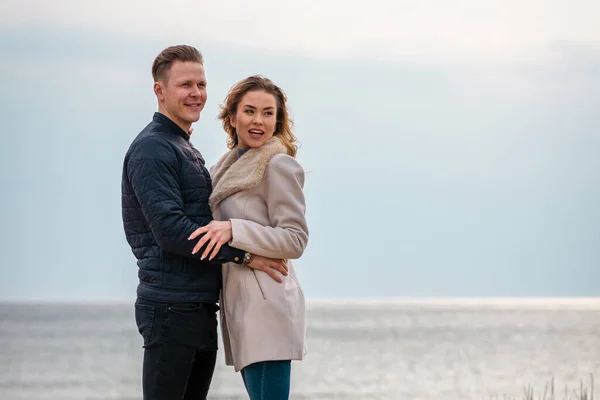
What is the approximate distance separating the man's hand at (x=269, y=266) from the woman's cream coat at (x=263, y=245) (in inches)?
0.9

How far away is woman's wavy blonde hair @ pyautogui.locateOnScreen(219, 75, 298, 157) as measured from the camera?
13.3 ft

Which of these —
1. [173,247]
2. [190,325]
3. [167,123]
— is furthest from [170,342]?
[167,123]

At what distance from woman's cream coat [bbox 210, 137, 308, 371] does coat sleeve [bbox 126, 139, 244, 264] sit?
0.12 m

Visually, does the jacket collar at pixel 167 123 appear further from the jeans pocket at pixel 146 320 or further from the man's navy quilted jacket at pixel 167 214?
the jeans pocket at pixel 146 320

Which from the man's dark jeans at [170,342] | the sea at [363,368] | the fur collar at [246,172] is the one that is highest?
the fur collar at [246,172]

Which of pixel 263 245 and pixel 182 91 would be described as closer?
pixel 263 245

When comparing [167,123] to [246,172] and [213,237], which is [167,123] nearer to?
[246,172]

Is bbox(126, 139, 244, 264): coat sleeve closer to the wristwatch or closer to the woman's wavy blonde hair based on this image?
the wristwatch

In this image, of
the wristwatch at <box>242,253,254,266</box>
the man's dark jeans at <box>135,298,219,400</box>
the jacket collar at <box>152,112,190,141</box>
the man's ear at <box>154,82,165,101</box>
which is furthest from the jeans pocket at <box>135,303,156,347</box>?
the man's ear at <box>154,82,165,101</box>

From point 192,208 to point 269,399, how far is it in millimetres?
850

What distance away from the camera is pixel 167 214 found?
3725mm

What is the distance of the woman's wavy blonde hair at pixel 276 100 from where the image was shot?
159 inches

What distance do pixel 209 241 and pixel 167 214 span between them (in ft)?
0.66

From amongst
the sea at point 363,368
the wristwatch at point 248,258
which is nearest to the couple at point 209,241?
the wristwatch at point 248,258
